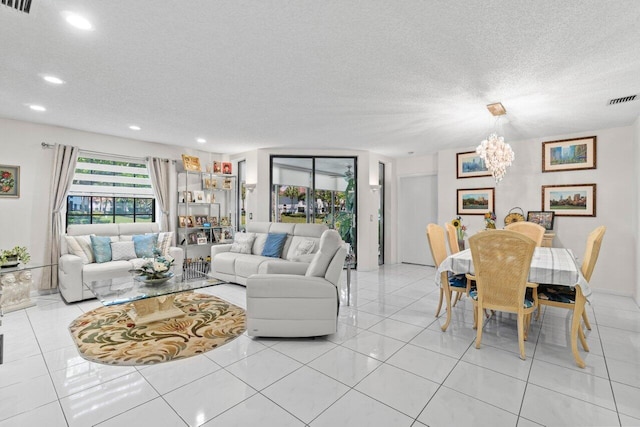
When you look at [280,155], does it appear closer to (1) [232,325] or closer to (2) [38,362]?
(1) [232,325]

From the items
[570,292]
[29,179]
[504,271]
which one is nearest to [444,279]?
[504,271]

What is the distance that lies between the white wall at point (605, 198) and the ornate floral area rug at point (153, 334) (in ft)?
16.9

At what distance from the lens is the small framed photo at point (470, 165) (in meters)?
5.65

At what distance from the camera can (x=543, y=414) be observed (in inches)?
70.7

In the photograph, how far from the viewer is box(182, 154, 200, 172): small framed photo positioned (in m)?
5.80

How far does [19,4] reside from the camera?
1851 millimetres

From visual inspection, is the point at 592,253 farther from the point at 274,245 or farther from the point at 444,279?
the point at 274,245

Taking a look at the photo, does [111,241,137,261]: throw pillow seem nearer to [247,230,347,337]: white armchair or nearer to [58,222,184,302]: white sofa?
[58,222,184,302]: white sofa

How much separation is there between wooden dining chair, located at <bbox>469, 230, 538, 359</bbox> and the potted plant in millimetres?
5404

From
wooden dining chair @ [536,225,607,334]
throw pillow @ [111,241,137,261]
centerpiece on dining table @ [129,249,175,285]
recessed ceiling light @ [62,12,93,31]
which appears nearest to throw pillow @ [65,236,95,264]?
throw pillow @ [111,241,137,261]

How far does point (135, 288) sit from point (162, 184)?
2.99 m

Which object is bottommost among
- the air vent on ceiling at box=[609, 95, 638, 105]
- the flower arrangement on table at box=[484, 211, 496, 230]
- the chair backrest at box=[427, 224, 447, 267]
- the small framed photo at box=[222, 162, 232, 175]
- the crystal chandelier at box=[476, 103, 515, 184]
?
the chair backrest at box=[427, 224, 447, 267]

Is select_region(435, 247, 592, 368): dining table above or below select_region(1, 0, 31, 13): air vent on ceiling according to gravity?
below

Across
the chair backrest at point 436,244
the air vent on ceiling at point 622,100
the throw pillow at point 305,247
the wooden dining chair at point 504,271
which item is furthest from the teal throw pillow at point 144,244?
the air vent on ceiling at point 622,100
